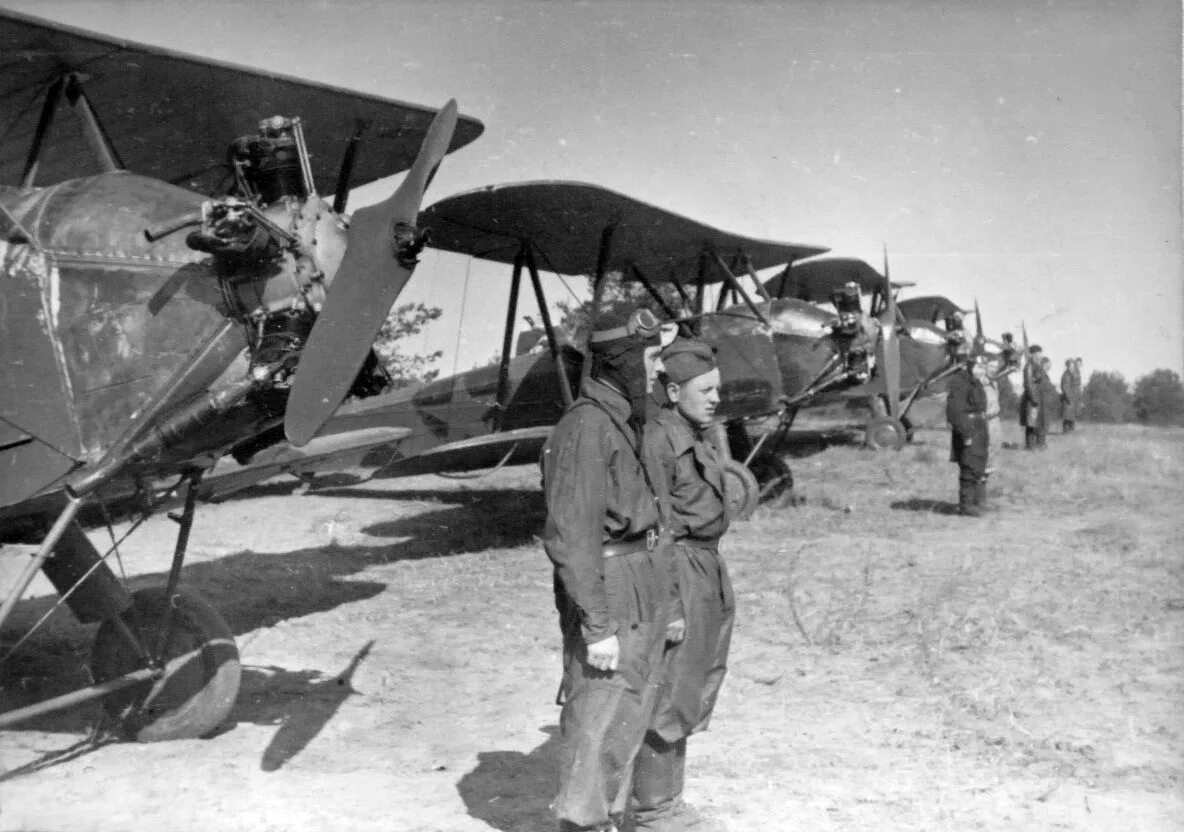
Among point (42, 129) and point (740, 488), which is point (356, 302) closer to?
point (42, 129)

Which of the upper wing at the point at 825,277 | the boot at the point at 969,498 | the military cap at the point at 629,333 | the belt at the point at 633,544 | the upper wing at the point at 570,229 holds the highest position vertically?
the upper wing at the point at 825,277

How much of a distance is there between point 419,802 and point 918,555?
627 cm

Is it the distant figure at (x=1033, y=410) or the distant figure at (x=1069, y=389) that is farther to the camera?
the distant figure at (x=1069, y=389)

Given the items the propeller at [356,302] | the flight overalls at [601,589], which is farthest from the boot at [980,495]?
the propeller at [356,302]

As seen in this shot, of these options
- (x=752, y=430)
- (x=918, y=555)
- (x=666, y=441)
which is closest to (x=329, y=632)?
(x=666, y=441)

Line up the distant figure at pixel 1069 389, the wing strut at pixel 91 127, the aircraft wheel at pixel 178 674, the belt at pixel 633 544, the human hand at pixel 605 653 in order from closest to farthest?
the human hand at pixel 605 653 < the belt at pixel 633 544 < the wing strut at pixel 91 127 < the aircraft wheel at pixel 178 674 < the distant figure at pixel 1069 389

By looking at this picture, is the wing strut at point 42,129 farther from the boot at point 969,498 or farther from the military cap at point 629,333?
the boot at point 969,498

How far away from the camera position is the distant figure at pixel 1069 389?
24.3 metres

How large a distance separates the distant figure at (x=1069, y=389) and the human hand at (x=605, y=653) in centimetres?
2386

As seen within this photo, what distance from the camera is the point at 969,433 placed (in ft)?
37.5

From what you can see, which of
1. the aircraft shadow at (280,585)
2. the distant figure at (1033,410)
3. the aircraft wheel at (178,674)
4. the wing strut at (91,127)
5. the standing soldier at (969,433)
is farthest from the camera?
the distant figure at (1033,410)

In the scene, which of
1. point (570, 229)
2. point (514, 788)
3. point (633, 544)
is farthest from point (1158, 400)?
point (633, 544)

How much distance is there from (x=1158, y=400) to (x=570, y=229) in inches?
1202

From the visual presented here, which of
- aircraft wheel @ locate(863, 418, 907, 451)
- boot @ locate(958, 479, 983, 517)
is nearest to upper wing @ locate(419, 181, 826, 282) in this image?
boot @ locate(958, 479, 983, 517)
